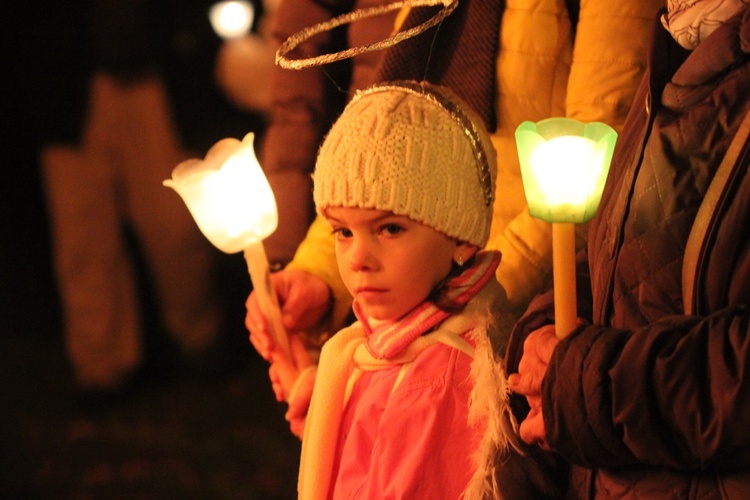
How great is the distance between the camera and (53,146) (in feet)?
10.2

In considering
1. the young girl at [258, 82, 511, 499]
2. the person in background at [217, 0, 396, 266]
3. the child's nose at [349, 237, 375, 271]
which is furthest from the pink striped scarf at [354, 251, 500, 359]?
the person in background at [217, 0, 396, 266]

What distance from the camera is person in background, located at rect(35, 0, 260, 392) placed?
10.0ft

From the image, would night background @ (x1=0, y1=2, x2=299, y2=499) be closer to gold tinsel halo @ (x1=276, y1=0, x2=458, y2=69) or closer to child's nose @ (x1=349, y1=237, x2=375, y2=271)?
gold tinsel halo @ (x1=276, y1=0, x2=458, y2=69)

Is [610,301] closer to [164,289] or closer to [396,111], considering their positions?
[396,111]

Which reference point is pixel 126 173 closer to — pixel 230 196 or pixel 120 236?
pixel 120 236

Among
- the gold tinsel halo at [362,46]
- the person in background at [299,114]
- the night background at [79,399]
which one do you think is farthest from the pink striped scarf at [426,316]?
the night background at [79,399]

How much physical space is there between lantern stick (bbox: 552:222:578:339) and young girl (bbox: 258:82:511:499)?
19cm

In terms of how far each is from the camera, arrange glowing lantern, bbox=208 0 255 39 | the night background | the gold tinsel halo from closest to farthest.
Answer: the gold tinsel halo < glowing lantern, bbox=208 0 255 39 < the night background

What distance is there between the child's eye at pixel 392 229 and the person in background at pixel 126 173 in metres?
1.69

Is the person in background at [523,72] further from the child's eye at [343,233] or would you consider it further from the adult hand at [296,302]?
the child's eye at [343,233]

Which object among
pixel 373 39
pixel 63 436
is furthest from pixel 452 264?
pixel 63 436

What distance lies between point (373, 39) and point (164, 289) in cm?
172

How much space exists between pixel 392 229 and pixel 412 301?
120mm

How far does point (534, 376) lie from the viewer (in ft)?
3.80
